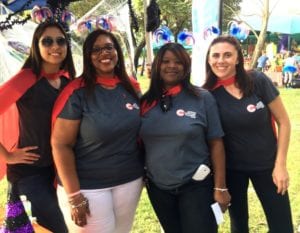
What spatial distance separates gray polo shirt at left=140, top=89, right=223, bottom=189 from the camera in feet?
8.11

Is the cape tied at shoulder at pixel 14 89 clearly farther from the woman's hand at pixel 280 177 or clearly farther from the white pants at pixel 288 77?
the white pants at pixel 288 77

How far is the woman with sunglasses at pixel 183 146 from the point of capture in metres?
2.49

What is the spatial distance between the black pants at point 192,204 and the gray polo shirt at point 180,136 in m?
0.06

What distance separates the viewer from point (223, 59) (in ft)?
8.87

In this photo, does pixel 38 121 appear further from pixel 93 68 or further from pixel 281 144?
pixel 281 144

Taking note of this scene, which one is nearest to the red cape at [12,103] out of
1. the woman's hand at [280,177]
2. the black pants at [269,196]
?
the black pants at [269,196]

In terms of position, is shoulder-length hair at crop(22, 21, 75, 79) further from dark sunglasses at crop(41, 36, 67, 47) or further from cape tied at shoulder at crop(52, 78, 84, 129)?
cape tied at shoulder at crop(52, 78, 84, 129)

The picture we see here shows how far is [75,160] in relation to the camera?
2510mm

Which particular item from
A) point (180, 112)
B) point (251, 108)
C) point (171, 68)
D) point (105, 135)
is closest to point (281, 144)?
point (251, 108)

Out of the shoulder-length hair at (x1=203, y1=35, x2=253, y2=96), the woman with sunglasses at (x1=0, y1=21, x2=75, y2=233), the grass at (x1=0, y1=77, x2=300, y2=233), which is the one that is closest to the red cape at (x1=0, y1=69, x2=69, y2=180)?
the woman with sunglasses at (x1=0, y1=21, x2=75, y2=233)

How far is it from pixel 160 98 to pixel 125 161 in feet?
1.43

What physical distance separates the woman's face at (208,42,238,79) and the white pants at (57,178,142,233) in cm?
86

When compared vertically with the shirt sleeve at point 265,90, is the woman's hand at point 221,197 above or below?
below

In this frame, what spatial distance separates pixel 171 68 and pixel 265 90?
24.1 inches
